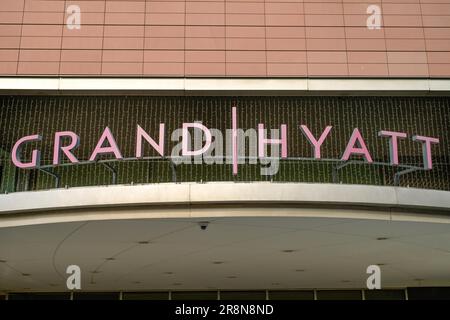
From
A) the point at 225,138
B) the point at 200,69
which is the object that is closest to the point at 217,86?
the point at 200,69

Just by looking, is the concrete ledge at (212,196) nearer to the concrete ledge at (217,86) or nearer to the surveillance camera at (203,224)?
the surveillance camera at (203,224)

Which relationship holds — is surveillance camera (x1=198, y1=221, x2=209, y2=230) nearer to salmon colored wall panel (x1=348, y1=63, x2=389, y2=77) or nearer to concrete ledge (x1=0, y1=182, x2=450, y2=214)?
concrete ledge (x1=0, y1=182, x2=450, y2=214)

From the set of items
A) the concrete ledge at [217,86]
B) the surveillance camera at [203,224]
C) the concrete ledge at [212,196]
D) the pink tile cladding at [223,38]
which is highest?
the pink tile cladding at [223,38]

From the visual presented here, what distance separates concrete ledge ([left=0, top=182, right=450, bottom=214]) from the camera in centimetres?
1132

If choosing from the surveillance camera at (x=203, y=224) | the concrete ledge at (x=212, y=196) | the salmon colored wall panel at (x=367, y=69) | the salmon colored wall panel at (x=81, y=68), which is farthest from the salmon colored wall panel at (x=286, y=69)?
the surveillance camera at (x=203, y=224)

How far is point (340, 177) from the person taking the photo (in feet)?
63.4

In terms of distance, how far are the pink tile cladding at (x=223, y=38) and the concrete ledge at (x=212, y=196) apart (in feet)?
18.6

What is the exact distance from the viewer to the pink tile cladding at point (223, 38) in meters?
16.5

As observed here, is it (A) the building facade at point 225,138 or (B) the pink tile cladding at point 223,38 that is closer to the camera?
(A) the building facade at point 225,138

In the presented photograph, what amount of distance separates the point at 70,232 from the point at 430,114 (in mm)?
12338

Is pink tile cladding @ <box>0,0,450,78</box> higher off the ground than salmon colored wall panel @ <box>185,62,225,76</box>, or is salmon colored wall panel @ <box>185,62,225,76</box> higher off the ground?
pink tile cladding @ <box>0,0,450,78</box>

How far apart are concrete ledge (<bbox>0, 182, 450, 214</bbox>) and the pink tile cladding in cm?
567

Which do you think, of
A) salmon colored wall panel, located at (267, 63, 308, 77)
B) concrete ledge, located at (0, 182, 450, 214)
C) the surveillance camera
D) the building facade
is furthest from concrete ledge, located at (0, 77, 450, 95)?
the surveillance camera

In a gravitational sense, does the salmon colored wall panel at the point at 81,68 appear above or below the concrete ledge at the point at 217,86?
above
